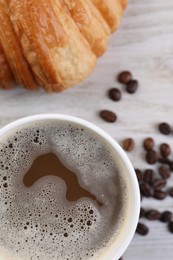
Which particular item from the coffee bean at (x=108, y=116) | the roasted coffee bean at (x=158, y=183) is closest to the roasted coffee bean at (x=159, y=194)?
the roasted coffee bean at (x=158, y=183)

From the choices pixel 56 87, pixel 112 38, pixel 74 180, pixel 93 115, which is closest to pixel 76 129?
pixel 74 180

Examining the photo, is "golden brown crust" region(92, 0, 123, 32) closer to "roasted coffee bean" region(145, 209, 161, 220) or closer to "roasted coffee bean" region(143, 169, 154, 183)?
"roasted coffee bean" region(143, 169, 154, 183)

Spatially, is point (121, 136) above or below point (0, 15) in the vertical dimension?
below

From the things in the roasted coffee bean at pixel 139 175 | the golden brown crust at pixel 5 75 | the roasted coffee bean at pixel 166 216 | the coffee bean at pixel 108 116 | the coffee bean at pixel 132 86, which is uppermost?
the golden brown crust at pixel 5 75

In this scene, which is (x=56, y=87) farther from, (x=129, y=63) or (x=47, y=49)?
(x=129, y=63)

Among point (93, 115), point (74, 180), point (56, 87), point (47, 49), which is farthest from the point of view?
point (93, 115)

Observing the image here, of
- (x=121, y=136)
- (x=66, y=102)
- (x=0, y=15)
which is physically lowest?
(x=121, y=136)

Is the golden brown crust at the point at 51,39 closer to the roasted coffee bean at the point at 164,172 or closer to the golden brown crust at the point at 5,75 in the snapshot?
the golden brown crust at the point at 5,75
